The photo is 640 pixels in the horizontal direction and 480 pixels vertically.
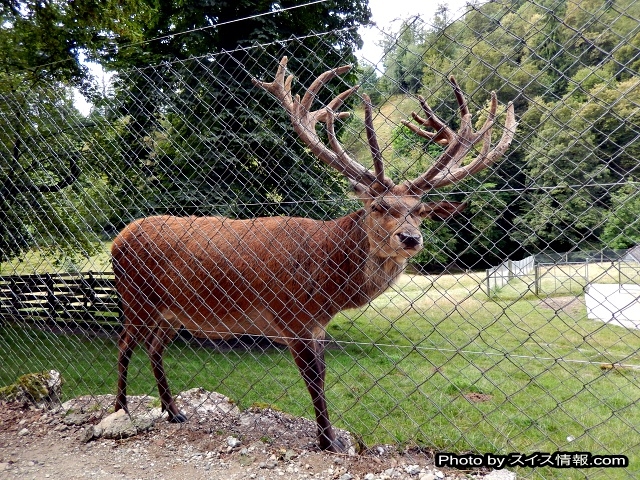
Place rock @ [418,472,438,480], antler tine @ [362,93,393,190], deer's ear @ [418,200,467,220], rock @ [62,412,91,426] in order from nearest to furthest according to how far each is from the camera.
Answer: rock @ [418,472,438,480], antler tine @ [362,93,393,190], deer's ear @ [418,200,467,220], rock @ [62,412,91,426]

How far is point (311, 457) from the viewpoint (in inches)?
126

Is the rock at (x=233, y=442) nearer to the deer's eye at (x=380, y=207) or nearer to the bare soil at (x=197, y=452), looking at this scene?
the bare soil at (x=197, y=452)

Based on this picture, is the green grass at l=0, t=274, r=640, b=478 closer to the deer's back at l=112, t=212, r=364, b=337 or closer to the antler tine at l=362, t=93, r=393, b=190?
the deer's back at l=112, t=212, r=364, b=337

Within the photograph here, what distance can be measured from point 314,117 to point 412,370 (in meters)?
4.08

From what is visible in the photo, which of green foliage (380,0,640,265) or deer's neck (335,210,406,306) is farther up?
green foliage (380,0,640,265)

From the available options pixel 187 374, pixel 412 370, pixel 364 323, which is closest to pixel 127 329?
pixel 187 374

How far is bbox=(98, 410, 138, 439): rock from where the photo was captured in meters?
3.61

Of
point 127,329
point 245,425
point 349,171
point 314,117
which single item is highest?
point 314,117

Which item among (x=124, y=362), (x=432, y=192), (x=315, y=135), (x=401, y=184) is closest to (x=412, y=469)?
(x=401, y=184)

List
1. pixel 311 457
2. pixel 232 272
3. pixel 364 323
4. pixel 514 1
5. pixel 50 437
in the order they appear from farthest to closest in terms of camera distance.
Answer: pixel 364 323, pixel 232 272, pixel 50 437, pixel 311 457, pixel 514 1

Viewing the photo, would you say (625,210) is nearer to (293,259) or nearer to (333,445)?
(293,259)

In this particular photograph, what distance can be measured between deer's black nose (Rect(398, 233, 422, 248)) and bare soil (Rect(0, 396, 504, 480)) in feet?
4.61

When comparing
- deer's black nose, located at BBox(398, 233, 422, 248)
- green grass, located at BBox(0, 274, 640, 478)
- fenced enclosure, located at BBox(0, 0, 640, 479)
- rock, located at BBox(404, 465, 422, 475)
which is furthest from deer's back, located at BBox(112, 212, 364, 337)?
rock, located at BBox(404, 465, 422, 475)

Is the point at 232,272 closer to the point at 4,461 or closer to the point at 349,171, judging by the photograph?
the point at 349,171
